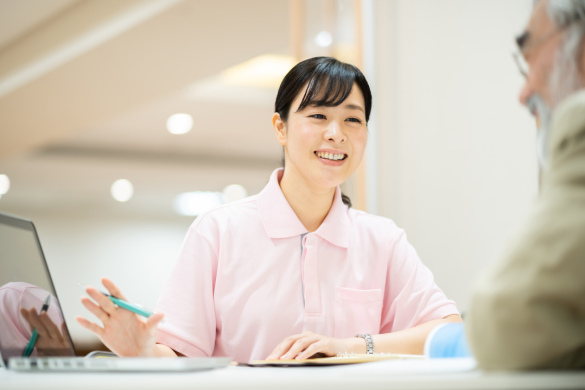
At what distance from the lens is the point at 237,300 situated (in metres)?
1.69

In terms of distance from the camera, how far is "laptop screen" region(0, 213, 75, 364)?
101 cm

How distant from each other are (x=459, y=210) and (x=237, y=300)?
1.42 metres

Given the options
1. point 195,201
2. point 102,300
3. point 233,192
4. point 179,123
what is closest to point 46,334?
point 102,300

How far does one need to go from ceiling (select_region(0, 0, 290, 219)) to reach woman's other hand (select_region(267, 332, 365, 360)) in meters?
3.33

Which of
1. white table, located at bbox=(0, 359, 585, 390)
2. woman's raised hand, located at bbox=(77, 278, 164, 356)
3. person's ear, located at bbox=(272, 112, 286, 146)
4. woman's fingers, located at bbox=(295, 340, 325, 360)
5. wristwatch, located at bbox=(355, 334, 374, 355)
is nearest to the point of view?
white table, located at bbox=(0, 359, 585, 390)

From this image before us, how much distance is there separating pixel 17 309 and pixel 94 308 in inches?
6.5

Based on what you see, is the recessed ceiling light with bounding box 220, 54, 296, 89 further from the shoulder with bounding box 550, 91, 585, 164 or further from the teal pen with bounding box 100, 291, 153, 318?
the shoulder with bounding box 550, 91, 585, 164

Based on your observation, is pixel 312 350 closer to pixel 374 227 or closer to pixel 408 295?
pixel 408 295

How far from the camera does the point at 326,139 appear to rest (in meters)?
1.81

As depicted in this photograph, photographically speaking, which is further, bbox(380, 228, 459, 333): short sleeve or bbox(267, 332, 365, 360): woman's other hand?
bbox(380, 228, 459, 333): short sleeve

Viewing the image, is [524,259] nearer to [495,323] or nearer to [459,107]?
[495,323]

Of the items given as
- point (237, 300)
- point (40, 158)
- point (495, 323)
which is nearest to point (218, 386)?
point (495, 323)

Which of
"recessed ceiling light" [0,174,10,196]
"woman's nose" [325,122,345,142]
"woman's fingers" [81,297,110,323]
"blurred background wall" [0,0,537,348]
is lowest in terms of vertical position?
"woman's fingers" [81,297,110,323]

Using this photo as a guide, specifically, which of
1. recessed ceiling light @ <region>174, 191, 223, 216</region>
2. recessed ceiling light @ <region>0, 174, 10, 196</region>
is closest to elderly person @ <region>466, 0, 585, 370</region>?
recessed ceiling light @ <region>0, 174, 10, 196</region>
